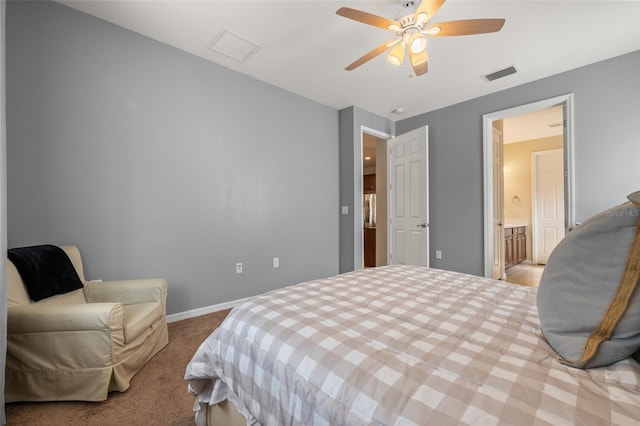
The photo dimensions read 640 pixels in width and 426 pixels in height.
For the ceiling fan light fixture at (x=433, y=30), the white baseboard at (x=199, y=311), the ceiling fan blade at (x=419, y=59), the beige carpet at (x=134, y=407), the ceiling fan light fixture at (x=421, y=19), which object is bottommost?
the beige carpet at (x=134, y=407)

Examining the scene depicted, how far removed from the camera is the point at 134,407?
1.55m

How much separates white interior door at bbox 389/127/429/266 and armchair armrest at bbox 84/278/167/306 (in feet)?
10.8

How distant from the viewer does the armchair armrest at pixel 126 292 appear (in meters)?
2.09

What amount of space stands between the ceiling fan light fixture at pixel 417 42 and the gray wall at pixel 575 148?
2.26m

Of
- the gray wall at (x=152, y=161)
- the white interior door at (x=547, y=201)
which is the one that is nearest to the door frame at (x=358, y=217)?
the gray wall at (x=152, y=161)

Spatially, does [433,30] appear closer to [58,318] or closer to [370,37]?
[370,37]

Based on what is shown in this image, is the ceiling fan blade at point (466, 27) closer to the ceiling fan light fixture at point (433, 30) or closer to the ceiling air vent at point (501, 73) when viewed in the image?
the ceiling fan light fixture at point (433, 30)

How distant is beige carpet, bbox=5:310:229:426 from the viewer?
1447mm

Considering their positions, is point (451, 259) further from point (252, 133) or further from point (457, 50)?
point (252, 133)

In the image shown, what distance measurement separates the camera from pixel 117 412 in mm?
1507

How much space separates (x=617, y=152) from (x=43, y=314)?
16.2 ft

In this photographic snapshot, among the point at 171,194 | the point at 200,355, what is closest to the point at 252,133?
the point at 171,194

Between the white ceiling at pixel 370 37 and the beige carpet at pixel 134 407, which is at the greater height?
the white ceiling at pixel 370 37

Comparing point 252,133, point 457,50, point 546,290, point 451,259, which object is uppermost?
point 457,50
